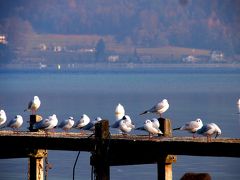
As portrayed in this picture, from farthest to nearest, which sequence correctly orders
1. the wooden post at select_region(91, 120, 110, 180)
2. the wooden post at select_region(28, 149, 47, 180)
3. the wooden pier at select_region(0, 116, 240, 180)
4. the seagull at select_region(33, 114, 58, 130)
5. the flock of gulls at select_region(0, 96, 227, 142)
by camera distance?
the seagull at select_region(33, 114, 58, 130) < the wooden post at select_region(28, 149, 47, 180) < the flock of gulls at select_region(0, 96, 227, 142) < the wooden post at select_region(91, 120, 110, 180) < the wooden pier at select_region(0, 116, 240, 180)

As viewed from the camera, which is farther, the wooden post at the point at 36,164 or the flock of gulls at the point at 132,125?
the wooden post at the point at 36,164

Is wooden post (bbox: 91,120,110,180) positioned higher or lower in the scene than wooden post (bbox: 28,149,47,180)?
higher

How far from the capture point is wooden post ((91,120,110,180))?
2242 cm

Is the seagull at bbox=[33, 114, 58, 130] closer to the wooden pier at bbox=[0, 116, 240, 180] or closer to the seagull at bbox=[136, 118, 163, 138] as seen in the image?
the wooden pier at bbox=[0, 116, 240, 180]

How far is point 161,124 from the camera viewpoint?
80.5 feet

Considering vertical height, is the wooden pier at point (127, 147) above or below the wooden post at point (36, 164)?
above

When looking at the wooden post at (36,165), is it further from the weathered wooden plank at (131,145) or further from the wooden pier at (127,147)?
the wooden pier at (127,147)

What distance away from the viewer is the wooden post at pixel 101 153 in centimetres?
2242

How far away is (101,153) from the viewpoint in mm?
22641

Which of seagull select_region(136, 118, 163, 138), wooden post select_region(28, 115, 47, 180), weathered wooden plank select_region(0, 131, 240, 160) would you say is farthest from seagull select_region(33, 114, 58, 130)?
seagull select_region(136, 118, 163, 138)

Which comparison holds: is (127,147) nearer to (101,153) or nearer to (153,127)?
(101,153)

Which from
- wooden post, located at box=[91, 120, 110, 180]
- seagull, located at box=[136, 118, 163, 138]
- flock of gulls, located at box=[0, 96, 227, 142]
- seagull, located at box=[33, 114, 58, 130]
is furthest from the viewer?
seagull, located at box=[33, 114, 58, 130]

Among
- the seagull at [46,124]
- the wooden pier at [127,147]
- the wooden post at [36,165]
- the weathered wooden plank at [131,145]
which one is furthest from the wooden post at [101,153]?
the seagull at [46,124]

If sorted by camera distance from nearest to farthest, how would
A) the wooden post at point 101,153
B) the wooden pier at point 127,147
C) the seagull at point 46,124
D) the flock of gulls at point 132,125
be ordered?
the wooden pier at point 127,147
the wooden post at point 101,153
the flock of gulls at point 132,125
the seagull at point 46,124
